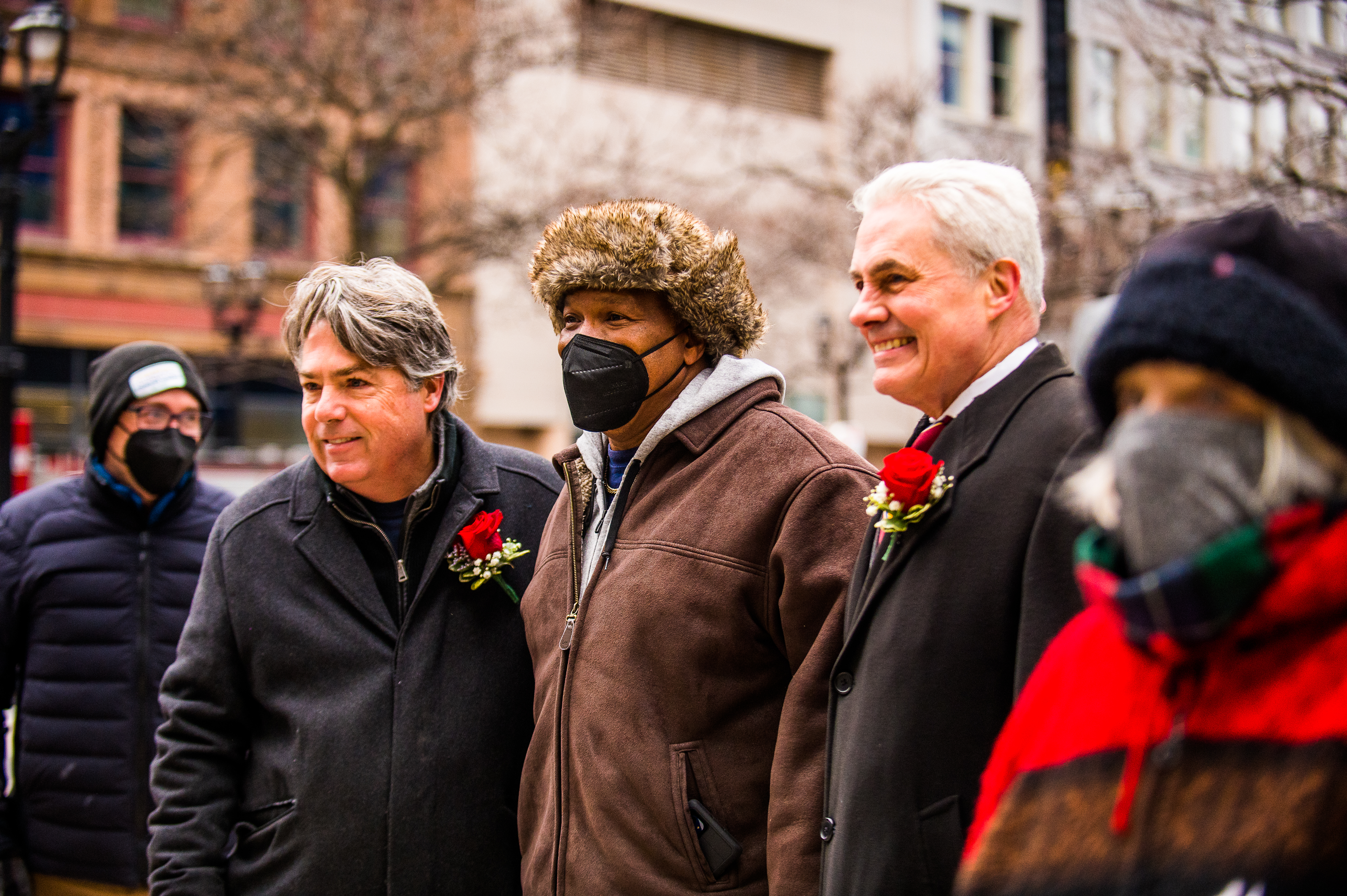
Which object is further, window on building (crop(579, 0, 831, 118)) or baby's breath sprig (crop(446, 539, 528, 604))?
window on building (crop(579, 0, 831, 118))

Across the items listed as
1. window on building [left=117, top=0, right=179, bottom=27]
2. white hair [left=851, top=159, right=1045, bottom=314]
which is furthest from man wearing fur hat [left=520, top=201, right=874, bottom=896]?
window on building [left=117, top=0, right=179, bottom=27]

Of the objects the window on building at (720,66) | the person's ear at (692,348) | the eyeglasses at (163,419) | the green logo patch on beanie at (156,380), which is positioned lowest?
the eyeglasses at (163,419)

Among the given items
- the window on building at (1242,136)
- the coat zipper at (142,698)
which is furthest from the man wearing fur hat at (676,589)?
the window on building at (1242,136)

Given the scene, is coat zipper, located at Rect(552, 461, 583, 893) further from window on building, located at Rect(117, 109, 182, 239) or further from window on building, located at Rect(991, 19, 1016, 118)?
window on building, located at Rect(991, 19, 1016, 118)

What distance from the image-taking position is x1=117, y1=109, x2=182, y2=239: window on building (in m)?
18.0

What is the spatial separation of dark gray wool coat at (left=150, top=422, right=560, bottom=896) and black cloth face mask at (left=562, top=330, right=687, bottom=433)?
555 millimetres

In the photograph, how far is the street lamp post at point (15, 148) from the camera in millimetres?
8172

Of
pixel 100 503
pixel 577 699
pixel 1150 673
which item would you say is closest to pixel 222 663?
pixel 577 699

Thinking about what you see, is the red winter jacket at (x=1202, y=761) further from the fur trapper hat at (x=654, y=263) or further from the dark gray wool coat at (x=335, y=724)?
the dark gray wool coat at (x=335, y=724)

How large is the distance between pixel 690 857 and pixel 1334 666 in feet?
5.00

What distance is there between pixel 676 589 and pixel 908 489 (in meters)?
0.62

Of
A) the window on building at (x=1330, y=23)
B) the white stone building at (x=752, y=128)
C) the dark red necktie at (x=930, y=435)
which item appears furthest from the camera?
the white stone building at (x=752, y=128)

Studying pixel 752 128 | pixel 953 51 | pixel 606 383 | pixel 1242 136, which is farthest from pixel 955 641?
pixel 953 51

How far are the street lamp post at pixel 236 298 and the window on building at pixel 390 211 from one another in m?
4.27
